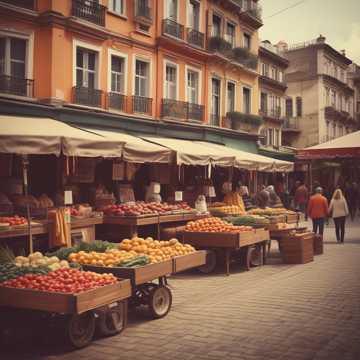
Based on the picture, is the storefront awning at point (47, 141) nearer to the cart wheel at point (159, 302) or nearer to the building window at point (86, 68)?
the cart wheel at point (159, 302)

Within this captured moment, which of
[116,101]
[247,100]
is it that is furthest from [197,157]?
[247,100]

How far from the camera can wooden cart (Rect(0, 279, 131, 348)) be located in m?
5.40

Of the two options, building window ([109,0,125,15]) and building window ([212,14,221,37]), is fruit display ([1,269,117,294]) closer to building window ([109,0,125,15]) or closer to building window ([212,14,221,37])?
building window ([109,0,125,15])

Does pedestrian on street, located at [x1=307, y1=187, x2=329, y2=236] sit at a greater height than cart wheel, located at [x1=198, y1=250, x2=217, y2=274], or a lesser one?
greater

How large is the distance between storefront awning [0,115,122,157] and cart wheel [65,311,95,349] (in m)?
3.71

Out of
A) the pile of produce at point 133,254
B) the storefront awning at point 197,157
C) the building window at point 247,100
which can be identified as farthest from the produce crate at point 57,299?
the building window at point 247,100

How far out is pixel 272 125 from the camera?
39750 millimetres

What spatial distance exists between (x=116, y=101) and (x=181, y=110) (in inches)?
161

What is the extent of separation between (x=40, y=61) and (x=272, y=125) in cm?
2683

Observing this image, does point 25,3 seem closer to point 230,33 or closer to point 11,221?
point 11,221

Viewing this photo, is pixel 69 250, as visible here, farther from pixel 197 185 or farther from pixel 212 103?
pixel 212 103

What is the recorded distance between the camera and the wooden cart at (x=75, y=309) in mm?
5402

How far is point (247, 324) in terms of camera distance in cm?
658

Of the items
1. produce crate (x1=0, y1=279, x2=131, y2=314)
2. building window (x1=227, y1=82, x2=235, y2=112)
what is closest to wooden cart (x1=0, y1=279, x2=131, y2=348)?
produce crate (x1=0, y1=279, x2=131, y2=314)
